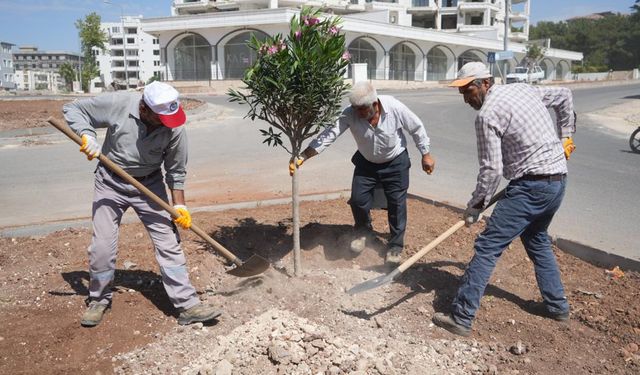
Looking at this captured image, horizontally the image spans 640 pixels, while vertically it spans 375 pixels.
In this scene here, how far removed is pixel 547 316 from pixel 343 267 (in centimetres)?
175

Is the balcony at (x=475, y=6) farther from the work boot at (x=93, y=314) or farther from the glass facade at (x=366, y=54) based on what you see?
the work boot at (x=93, y=314)

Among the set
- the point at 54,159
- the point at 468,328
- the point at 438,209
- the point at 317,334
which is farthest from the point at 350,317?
the point at 54,159

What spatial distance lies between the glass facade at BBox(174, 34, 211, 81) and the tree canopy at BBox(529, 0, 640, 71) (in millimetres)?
51529

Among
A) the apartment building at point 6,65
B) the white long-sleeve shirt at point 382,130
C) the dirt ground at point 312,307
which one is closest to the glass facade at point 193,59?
the dirt ground at point 312,307

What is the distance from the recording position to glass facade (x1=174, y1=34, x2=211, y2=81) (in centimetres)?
4288

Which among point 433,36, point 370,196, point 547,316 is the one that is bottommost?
Result: point 547,316

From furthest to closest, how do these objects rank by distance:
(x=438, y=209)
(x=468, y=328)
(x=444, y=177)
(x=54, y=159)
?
(x=54, y=159) < (x=444, y=177) < (x=438, y=209) < (x=468, y=328)

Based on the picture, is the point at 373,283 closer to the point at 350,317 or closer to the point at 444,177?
the point at 350,317

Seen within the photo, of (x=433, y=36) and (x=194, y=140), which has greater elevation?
(x=433, y=36)

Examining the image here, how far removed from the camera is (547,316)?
3787mm

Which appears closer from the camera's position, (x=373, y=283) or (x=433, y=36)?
(x=373, y=283)

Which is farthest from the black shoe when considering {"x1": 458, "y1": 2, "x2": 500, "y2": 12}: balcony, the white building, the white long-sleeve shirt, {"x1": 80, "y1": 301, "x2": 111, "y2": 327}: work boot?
{"x1": 458, "y1": 2, "x2": 500, "y2": 12}: balcony

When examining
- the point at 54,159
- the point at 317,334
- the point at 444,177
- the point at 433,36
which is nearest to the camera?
the point at 317,334

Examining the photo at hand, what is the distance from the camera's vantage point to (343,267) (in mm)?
4789
